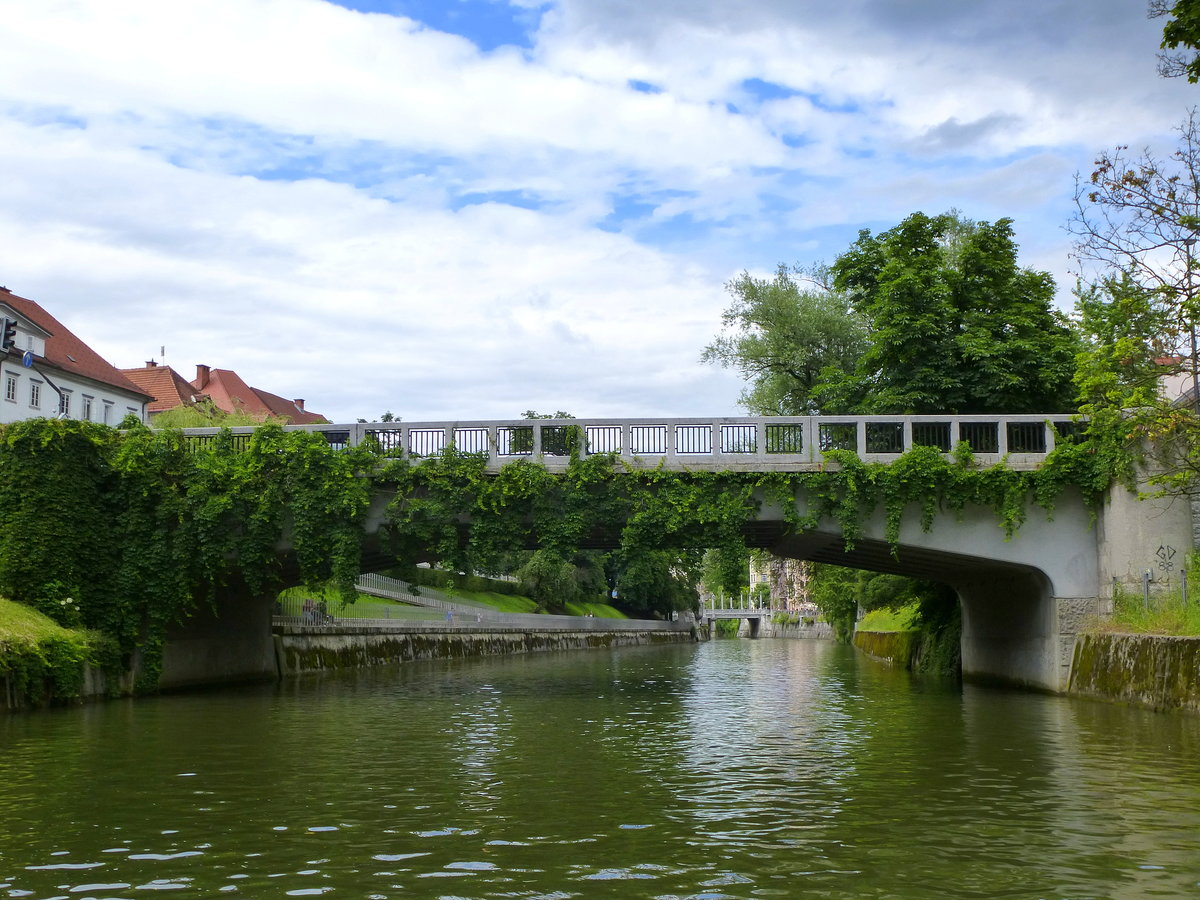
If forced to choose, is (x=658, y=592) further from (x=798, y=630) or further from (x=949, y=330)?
(x=949, y=330)

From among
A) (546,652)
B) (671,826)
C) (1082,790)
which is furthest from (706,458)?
(546,652)

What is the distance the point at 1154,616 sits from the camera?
82.4 feet

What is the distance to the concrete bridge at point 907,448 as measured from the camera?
2791 cm

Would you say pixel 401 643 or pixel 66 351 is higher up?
pixel 66 351

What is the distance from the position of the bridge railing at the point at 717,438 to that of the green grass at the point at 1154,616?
3614 millimetres

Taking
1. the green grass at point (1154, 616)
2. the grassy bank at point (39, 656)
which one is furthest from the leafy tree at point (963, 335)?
the grassy bank at point (39, 656)

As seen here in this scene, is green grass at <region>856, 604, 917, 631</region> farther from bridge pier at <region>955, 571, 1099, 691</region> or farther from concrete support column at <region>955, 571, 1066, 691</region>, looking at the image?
bridge pier at <region>955, 571, 1099, 691</region>

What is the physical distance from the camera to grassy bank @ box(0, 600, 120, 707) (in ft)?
75.0

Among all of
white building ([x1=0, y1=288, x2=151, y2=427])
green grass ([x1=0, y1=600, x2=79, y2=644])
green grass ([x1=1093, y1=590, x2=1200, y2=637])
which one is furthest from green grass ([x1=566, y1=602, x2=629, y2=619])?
green grass ([x1=0, y1=600, x2=79, y2=644])

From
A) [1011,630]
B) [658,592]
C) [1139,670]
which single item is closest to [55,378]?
[658,592]

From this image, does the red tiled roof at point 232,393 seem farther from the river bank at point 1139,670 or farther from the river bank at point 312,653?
the river bank at point 1139,670

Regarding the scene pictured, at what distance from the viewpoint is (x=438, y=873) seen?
9445mm

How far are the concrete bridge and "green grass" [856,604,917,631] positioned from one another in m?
17.4

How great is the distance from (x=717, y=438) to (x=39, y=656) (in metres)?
14.7
